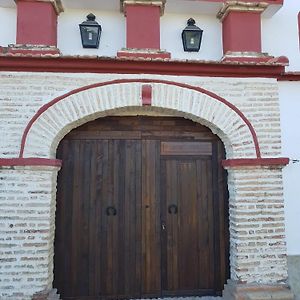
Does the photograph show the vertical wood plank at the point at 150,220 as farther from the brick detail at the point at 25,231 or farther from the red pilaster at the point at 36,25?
the red pilaster at the point at 36,25

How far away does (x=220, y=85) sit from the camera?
3939 millimetres

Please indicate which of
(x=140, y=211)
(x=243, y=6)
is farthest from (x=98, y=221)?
(x=243, y=6)

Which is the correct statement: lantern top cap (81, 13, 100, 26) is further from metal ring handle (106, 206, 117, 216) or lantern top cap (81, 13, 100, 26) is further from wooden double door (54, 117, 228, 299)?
metal ring handle (106, 206, 117, 216)

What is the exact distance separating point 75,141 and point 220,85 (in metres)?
1.87

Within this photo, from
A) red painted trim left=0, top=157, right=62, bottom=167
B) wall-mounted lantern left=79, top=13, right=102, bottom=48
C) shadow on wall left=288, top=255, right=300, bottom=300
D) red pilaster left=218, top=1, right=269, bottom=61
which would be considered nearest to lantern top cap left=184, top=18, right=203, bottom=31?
red pilaster left=218, top=1, right=269, bottom=61

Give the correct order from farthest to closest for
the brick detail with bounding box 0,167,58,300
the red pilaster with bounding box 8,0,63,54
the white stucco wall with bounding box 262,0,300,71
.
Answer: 1. the white stucco wall with bounding box 262,0,300,71
2. the red pilaster with bounding box 8,0,63,54
3. the brick detail with bounding box 0,167,58,300

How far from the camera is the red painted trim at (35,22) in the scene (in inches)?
151

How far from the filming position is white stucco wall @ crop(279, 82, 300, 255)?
4.06 metres

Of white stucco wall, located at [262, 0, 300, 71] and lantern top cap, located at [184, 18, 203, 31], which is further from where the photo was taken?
white stucco wall, located at [262, 0, 300, 71]

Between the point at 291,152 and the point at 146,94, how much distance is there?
1.93 meters

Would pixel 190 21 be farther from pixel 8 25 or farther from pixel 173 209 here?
pixel 173 209

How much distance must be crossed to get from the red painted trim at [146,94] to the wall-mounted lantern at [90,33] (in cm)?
85

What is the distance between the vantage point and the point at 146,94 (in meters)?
3.83

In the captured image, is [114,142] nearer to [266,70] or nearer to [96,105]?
[96,105]
